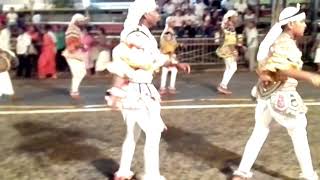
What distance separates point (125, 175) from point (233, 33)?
7019mm

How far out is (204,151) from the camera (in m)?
8.23

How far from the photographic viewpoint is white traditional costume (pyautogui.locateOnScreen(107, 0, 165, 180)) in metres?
6.23

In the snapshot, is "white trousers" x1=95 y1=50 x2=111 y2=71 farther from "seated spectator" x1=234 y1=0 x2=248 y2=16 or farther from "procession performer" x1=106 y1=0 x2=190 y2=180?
"procession performer" x1=106 y1=0 x2=190 y2=180

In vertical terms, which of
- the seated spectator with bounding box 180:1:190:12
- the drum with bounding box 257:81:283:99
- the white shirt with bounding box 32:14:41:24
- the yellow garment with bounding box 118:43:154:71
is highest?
the yellow garment with bounding box 118:43:154:71

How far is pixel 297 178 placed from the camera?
7.03 meters

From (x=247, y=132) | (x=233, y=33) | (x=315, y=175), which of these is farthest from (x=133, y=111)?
(x=233, y=33)

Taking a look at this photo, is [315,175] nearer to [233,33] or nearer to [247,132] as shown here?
[247,132]

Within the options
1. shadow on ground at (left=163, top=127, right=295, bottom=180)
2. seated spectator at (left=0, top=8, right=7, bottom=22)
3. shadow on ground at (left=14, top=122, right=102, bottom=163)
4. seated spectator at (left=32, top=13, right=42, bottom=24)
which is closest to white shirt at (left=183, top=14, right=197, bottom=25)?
seated spectator at (left=32, top=13, right=42, bottom=24)

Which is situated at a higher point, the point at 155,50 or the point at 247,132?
the point at 155,50

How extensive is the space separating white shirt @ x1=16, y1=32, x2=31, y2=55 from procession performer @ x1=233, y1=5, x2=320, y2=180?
10891 millimetres

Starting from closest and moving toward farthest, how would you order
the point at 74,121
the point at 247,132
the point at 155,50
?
the point at 155,50 < the point at 247,132 < the point at 74,121

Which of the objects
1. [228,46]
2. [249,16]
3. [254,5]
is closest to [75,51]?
[228,46]

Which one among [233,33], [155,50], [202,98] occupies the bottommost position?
[202,98]

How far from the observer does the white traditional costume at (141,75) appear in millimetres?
6234
